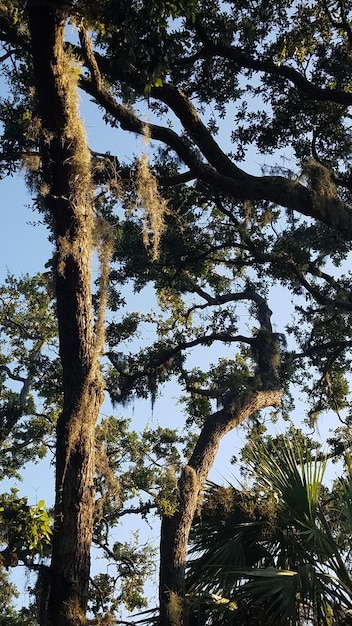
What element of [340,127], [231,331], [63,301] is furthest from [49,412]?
[63,301]

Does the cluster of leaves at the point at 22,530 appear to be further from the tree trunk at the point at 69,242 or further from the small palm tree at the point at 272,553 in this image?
the small palm tree at the point at 272,553

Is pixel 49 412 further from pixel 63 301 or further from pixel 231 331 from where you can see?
pixel 63 301

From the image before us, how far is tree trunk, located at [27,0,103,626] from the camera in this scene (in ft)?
13.1

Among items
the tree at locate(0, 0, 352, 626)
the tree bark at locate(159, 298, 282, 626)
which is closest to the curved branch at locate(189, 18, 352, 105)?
the tree at locate(0, 0, 352, 626)

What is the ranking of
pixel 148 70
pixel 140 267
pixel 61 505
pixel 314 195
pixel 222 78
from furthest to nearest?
pixel 140 267 < pixel 222 78 < pixel 314 195 < pixel 148 70 < pixel 61 505

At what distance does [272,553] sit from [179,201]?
4.55m

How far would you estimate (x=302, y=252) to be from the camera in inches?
314

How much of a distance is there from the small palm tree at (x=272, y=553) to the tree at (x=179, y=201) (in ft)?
0.89

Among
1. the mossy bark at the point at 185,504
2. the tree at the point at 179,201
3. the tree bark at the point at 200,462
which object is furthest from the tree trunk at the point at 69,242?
the tree bark at the point at 200,462

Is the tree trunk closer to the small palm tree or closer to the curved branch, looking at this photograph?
the small palm tree

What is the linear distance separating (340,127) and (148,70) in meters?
3.98

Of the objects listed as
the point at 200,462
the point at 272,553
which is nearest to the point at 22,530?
the point at 272,553

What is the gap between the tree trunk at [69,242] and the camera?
157 inches

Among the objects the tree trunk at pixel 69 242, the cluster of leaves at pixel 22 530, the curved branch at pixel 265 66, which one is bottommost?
the cluster of leaves at pixel 22 530
